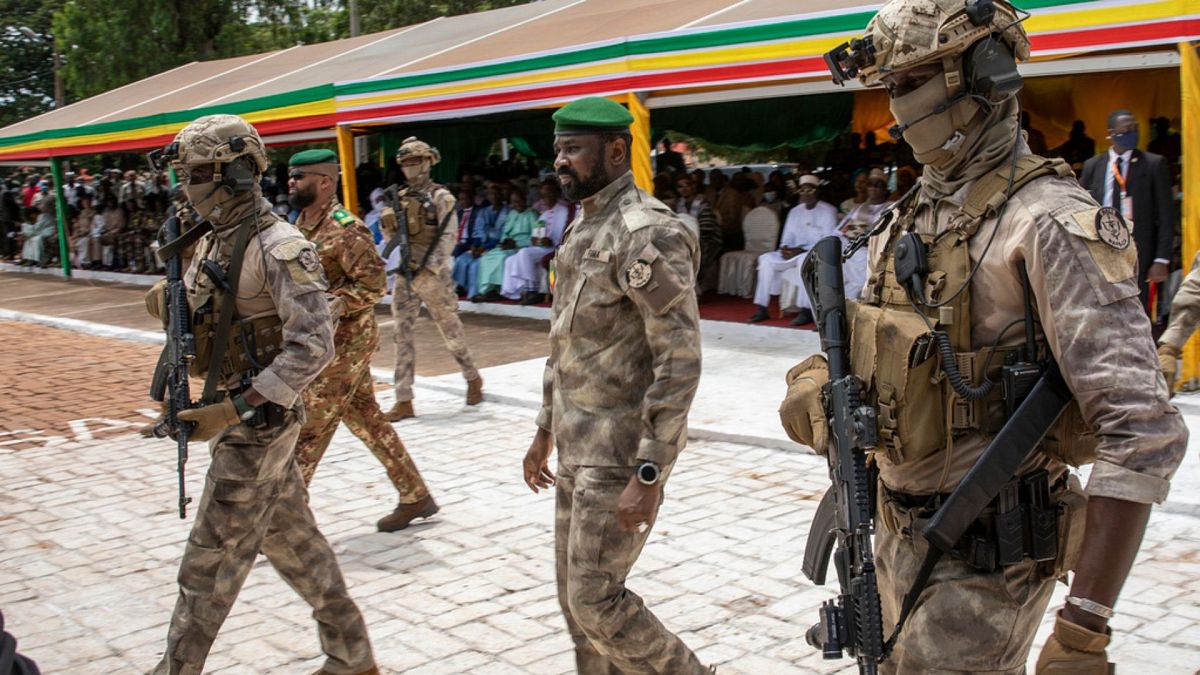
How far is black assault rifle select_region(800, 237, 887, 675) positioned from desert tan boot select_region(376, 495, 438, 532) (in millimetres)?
3802

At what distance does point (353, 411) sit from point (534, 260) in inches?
321

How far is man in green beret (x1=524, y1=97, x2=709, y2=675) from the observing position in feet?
10.6

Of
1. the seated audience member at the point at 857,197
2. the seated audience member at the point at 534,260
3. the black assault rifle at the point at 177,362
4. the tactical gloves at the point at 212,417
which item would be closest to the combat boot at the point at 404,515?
the black assault rifle at the point at 177,362

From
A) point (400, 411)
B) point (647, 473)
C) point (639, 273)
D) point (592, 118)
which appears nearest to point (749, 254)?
point (400, 411)

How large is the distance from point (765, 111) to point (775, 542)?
12248 millimetres

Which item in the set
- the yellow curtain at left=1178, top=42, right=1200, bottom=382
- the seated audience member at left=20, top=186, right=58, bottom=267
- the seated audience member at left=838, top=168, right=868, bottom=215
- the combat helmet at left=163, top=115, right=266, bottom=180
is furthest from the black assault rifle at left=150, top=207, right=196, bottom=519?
the seated audience member at left=20, top=186, right=58, bottom=267

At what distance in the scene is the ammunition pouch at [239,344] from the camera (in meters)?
3.99

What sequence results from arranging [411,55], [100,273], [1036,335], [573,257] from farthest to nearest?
[100,273] → [411,55] → [573,257] → [1036,335]

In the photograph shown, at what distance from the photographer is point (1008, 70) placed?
2.36 metres

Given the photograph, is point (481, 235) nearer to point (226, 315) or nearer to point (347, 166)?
point (347, 166)

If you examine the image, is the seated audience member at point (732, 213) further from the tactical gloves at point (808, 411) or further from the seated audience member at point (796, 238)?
the tactical gloves at point (808, 411)

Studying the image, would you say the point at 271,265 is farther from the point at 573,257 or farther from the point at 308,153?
the point at 308,153

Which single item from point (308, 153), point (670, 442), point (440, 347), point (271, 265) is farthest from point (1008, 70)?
point (440, 347)

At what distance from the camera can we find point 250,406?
385 centimetres
